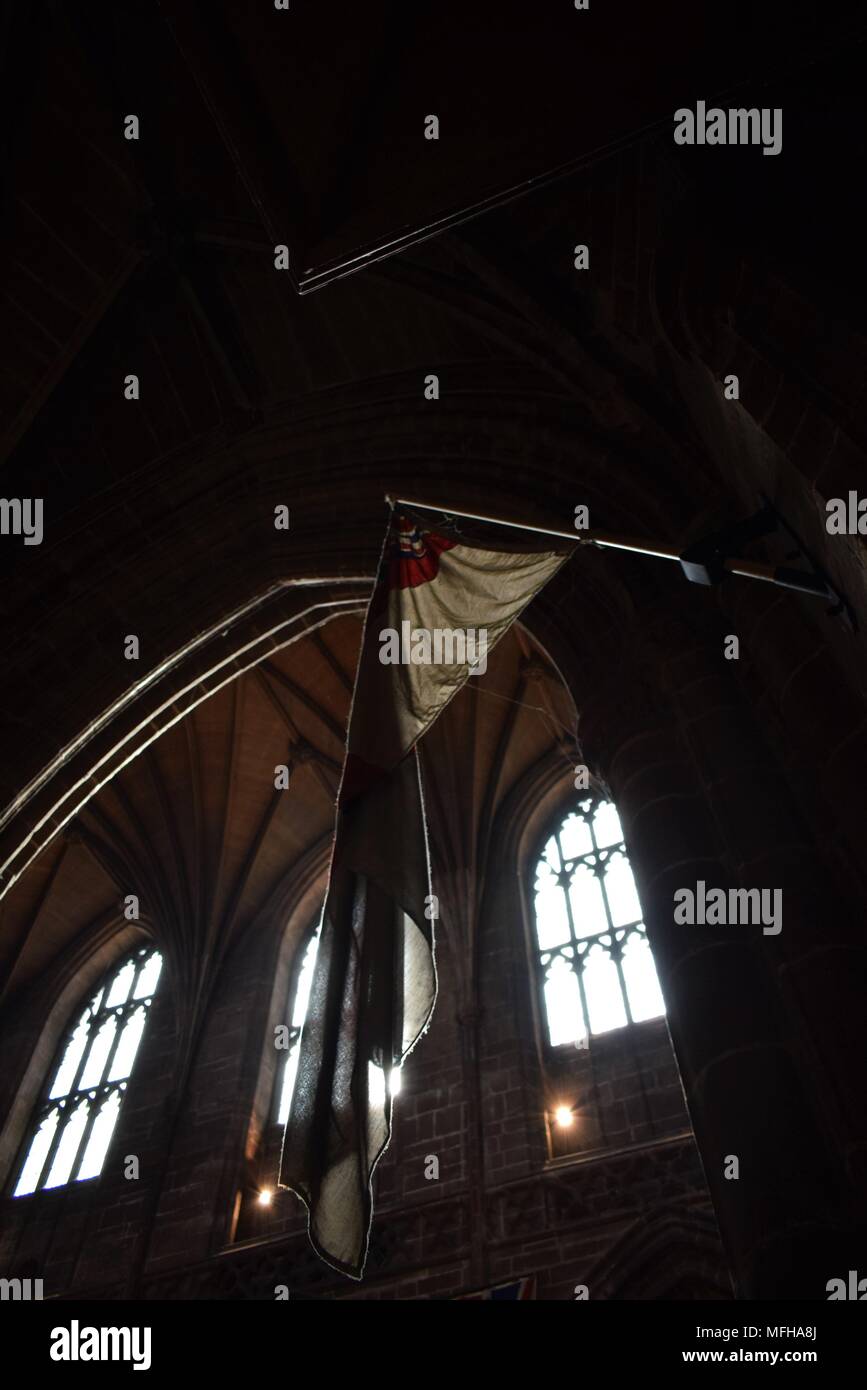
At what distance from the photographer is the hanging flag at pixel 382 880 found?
135 inches

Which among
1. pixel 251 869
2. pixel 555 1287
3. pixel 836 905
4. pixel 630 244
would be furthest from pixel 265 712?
pixel 836 905

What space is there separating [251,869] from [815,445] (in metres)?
12.8

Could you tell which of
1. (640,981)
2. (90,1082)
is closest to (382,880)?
(640,981)

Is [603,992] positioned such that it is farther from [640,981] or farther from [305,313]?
[305,313]

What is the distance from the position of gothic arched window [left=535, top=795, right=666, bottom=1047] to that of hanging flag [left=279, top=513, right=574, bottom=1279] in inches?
250

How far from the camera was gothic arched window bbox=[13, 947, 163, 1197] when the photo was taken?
41.4 feet

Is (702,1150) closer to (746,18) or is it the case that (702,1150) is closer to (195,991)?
(746,18)

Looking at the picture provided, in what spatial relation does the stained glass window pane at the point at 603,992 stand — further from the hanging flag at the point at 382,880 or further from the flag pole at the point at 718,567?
the flag pole at the point at 718,567

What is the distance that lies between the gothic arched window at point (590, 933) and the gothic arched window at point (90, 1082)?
6352mm

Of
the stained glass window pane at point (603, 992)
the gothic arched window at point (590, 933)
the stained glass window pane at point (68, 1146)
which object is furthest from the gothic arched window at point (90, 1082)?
the stained glass window pane at point (603, 992)

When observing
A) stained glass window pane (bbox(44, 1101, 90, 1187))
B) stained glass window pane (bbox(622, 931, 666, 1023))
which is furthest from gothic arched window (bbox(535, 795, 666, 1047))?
stained glass window pane (bbox(44, 1101, 90, 1187))

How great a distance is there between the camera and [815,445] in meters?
3.35

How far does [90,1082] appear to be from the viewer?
13609 mm
